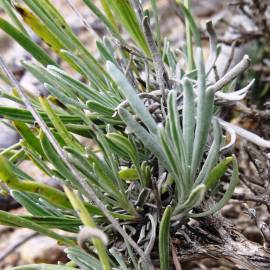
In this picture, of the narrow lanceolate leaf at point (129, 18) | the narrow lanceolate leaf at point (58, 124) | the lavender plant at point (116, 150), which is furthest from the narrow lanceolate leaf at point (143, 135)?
the narrow lanceolate leaf at point (129, 18)

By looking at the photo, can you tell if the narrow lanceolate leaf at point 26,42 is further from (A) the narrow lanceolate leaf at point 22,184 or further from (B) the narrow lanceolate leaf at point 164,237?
Result: (B) the narrow lanceolate leaf at point 164,237

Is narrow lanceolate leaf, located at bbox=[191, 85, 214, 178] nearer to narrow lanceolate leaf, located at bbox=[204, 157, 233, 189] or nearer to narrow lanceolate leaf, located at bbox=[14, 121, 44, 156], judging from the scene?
narrow lanceolate leaf, located at bbox=[204, 157, 233, 189]

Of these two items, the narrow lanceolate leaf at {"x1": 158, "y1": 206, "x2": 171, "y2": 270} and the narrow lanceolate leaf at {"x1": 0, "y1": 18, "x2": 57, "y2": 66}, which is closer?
the narrow lanceolate leaf at {"x1": 158, "y1": 206, "x2": 171, "y2": 270}

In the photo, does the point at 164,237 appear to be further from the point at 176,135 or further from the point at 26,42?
the point at 26,42

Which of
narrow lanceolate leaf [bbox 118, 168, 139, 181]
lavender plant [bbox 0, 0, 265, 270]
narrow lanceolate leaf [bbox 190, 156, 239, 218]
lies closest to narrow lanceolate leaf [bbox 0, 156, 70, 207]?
lavender plant [bbox 0, 0, 265, 270]

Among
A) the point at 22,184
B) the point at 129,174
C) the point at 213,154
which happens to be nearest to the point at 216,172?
the point at 213,154

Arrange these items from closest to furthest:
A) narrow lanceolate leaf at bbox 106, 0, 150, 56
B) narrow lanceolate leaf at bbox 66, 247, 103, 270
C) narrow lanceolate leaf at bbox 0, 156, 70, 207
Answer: narrow lanceolate leaf at bbox 0, 156, 70, 207 → narrow lanceolate leaf at bbox 66, 247, 103, 270 → narrow lanceolate leaf at bbox 106, 0, 150, 56
